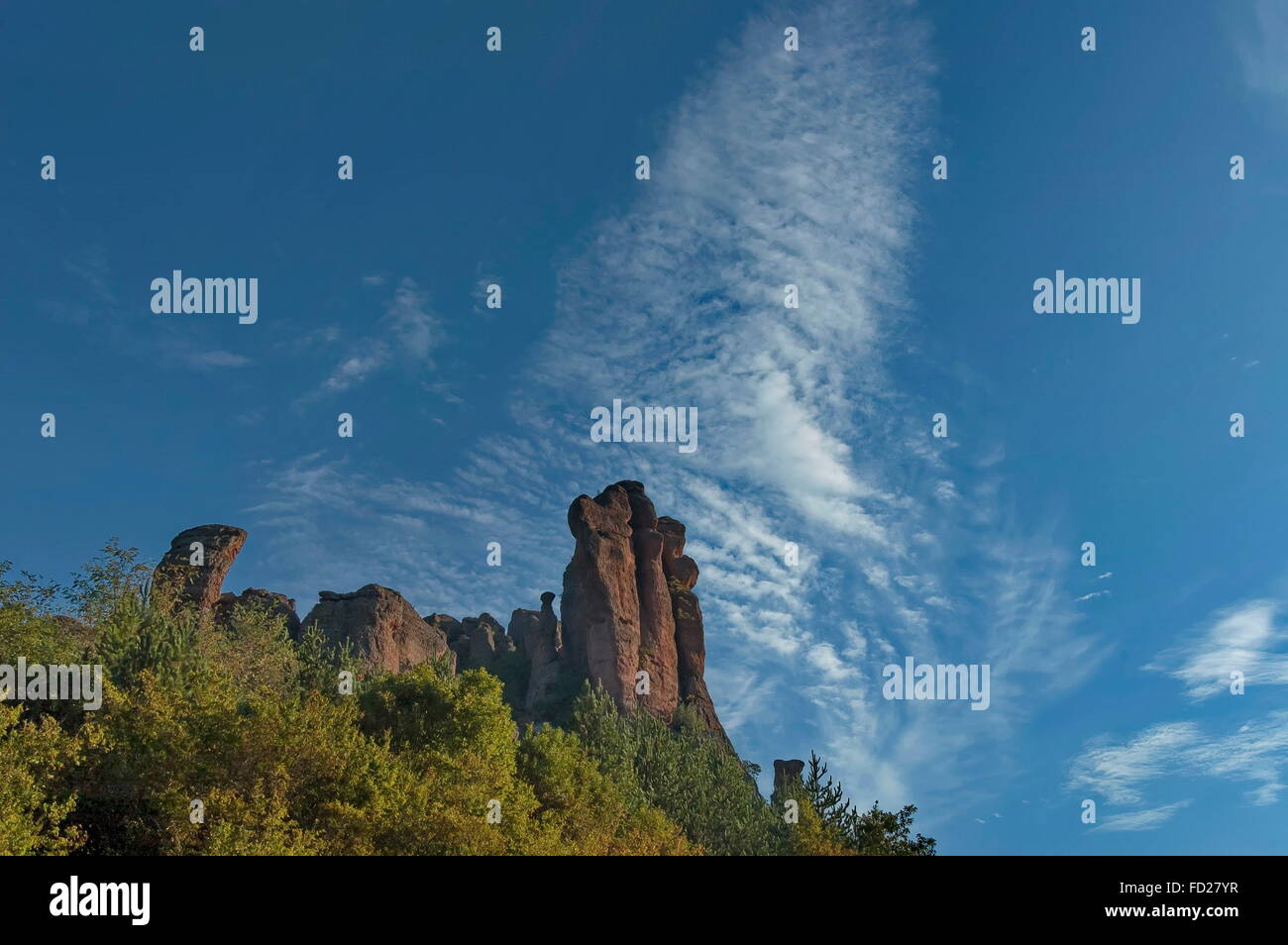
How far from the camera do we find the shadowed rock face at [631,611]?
9394cm

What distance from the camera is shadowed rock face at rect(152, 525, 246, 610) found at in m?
72.5

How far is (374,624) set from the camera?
78.9 meters

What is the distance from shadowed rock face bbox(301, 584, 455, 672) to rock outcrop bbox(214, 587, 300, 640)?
12.5ft

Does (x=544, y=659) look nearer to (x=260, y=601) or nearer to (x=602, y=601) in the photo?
(x=602, y=601)

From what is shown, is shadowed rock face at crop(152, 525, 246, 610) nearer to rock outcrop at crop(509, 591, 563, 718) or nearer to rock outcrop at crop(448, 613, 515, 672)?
rock outcrop at crop(509, 591, 563, 718)

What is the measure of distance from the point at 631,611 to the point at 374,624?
96.1ft

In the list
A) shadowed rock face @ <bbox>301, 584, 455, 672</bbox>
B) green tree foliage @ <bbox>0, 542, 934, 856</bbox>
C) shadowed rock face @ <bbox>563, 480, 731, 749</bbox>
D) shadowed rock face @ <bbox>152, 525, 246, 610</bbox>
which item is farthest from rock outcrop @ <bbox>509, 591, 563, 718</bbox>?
shadowed rock face @ <bbox>152, 525, 246, 610</bbox>

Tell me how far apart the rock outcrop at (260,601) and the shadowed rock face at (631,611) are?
27434mm

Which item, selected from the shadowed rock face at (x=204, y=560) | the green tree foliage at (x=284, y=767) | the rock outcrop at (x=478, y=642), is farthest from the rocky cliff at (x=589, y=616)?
the green tree foliage at (x=284, y=767)

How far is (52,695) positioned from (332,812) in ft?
41.6

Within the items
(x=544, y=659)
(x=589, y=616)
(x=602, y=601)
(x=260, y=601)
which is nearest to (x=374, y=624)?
(x=260, y=601)

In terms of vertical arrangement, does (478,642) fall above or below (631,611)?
below
